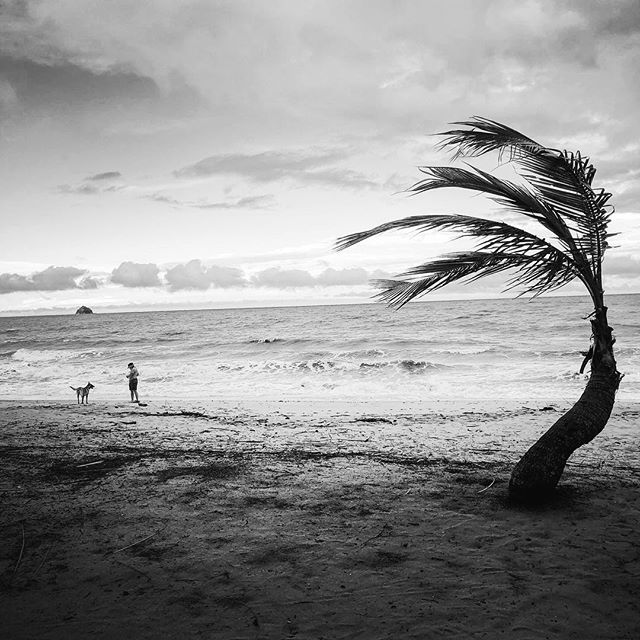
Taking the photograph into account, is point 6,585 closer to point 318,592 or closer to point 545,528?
point 318,592

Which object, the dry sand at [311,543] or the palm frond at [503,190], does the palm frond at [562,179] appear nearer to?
the palm frond at [503,190]

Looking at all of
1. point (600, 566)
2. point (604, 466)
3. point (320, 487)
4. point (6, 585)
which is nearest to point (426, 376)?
point (604, 466)

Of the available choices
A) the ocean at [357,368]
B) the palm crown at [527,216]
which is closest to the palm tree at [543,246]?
the palm crown at [527,216]

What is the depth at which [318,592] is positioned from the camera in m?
3.46

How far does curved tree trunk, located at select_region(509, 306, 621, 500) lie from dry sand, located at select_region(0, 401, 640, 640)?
0.29 m

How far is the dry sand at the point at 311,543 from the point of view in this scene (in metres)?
3.15

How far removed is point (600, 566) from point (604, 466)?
2974mm

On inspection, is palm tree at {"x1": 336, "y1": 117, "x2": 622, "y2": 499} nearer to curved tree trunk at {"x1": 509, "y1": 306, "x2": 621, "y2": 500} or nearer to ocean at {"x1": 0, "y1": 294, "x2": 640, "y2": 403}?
curved tree trunk at {"x1": 509, "y1": 306, "x2": 621, "y2": 500}

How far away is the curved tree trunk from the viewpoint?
4.73 meters

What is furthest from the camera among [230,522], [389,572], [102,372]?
[102,372]

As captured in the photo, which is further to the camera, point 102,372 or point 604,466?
point 102,372

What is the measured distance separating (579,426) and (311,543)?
9.71 ft

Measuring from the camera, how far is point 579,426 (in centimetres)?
473

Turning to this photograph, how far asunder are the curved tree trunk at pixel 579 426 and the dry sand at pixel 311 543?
11.6 inches
